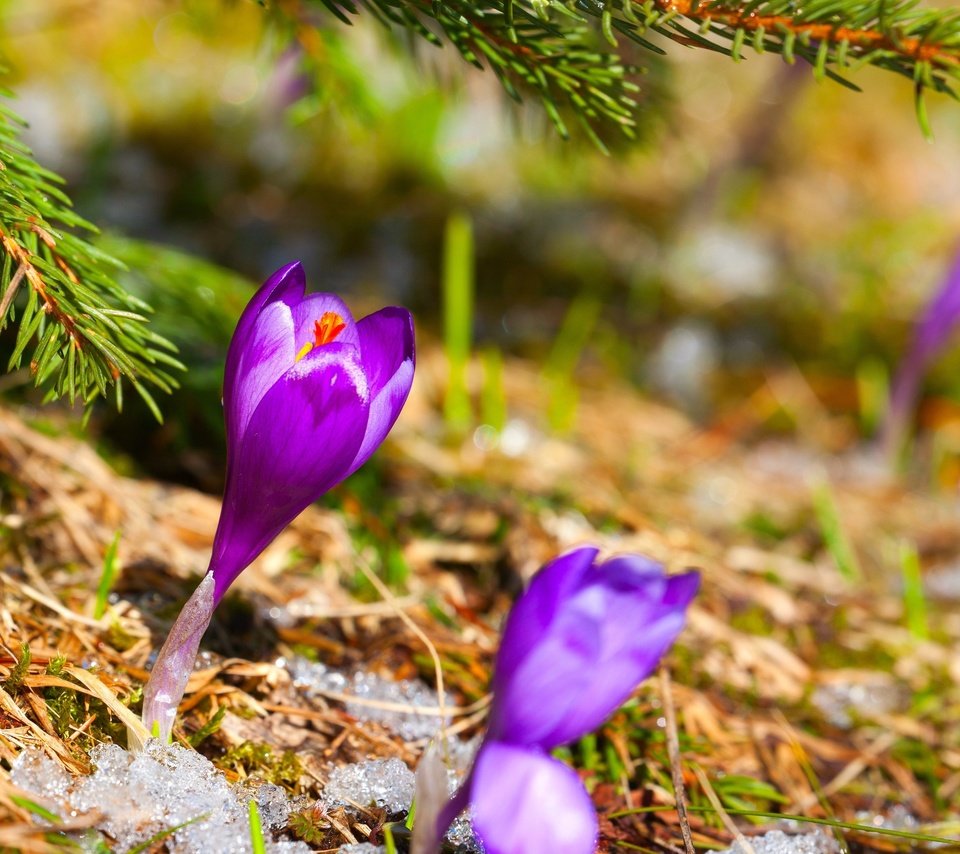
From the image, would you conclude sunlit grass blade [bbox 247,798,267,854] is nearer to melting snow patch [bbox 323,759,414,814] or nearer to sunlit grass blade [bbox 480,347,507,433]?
melting snow patch [bbox 323,759,414,814]

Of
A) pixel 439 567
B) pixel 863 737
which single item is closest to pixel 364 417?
pixel 439 567

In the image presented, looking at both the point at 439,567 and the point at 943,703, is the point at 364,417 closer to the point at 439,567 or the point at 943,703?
the point at 439,567

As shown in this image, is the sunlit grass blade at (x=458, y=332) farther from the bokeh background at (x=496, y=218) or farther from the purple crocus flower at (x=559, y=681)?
the purple crocus flower at (x=559, y=681)

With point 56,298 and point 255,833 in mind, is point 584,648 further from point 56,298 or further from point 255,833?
point 56,298

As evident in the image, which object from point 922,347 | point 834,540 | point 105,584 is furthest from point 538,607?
point 922,347

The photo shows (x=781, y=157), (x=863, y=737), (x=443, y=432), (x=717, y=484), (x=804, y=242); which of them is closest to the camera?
(x=863, y=737)

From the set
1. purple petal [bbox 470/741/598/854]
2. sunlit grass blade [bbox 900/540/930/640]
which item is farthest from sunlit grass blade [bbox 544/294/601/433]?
purple petal [bbox 470/741/598/854]
